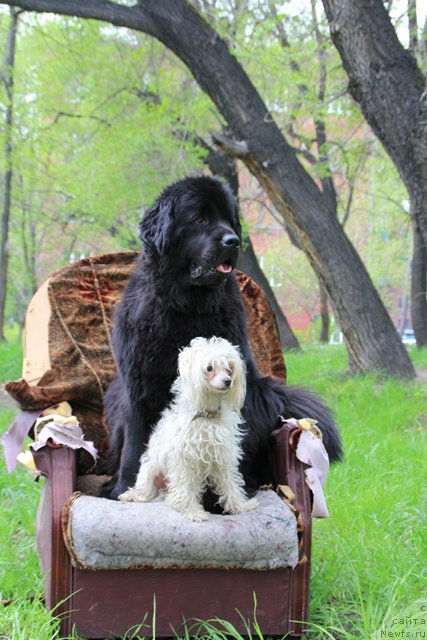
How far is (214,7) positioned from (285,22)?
3124 mm

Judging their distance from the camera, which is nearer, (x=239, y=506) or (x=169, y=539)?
(x=169, y=539)

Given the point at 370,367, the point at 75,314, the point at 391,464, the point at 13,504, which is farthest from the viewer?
the point at 370,367

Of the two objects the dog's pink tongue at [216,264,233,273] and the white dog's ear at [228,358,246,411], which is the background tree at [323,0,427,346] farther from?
the white dog's ear at [228,358,246,411]

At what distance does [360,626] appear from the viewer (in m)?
2.78

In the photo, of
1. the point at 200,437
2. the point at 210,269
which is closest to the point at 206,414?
the point at 200,437

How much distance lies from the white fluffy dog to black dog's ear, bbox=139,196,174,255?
54 cm

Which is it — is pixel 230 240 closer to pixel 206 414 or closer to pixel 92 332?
pixel 206 414

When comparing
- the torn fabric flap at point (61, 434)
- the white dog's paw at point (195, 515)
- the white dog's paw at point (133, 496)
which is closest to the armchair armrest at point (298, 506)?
the white dog's paw at point (195, 515)

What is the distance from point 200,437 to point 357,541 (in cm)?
151

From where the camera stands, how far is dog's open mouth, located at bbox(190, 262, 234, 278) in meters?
2.94

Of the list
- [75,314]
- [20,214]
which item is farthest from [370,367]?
[20,214]

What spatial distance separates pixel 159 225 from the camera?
303 cm

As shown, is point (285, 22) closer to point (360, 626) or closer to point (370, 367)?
point (370, 367)

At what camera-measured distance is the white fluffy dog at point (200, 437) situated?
8.45ft
